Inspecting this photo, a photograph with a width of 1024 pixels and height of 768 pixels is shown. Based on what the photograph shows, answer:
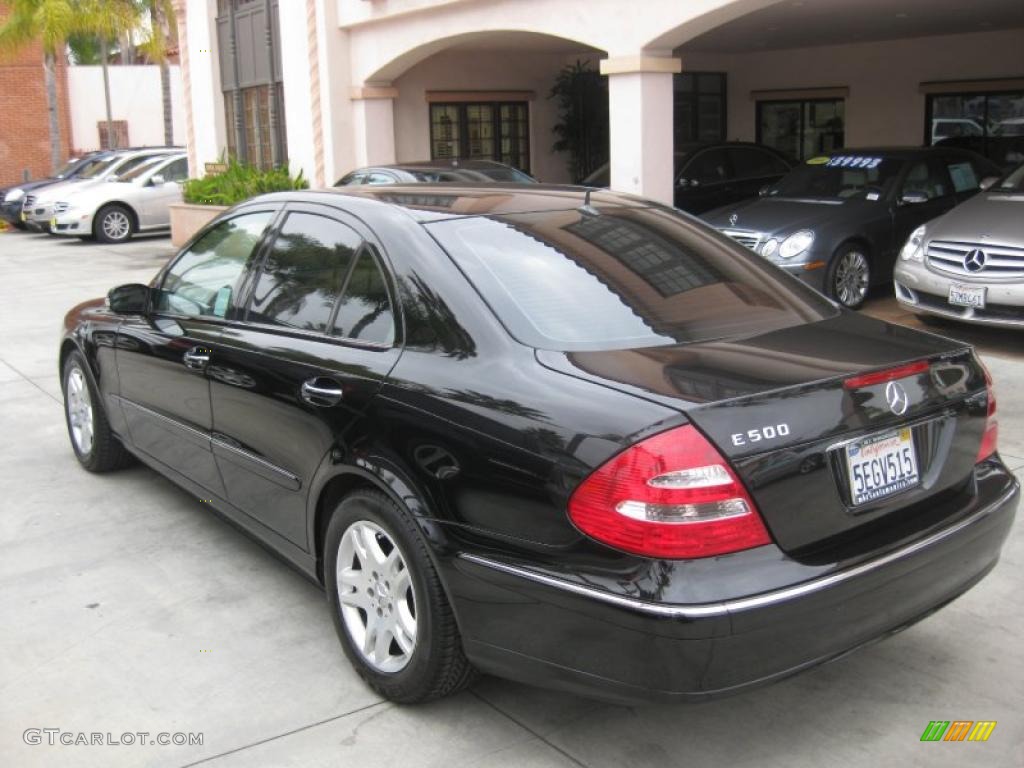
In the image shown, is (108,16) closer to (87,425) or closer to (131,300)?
(87,425)

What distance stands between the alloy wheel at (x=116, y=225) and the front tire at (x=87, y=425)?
15.4 meters

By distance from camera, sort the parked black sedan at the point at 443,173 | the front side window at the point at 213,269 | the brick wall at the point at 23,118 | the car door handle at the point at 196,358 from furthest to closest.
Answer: the brick wall at the point at 23,118, the parked black sedan at the point at 443,173, the front side window at the point at 213,269, the car door handle at the point at 196,358

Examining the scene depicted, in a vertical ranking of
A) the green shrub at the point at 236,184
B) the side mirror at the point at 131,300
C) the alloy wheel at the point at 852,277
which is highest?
the green shrub at the point at 236,184

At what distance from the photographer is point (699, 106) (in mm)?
19906

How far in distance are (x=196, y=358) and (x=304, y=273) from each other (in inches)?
26.9

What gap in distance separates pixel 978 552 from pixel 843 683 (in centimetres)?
64

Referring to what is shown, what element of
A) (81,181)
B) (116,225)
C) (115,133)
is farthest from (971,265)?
(115,133)

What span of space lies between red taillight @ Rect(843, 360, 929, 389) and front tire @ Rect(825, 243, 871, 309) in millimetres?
6761

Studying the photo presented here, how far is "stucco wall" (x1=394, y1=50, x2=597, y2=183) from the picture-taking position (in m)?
17.3

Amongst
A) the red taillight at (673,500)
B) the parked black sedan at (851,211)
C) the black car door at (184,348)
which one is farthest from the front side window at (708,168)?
the red taillight at (673,500)

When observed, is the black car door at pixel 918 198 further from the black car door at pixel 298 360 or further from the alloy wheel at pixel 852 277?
the black car door at pixel 298 360

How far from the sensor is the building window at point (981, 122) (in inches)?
636

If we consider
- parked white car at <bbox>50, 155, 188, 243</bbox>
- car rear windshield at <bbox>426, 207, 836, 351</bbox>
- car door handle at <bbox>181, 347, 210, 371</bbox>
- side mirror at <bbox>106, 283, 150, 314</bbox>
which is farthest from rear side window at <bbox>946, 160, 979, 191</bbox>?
parked white car at <bbox>50, 155, 188, 243</bbox>

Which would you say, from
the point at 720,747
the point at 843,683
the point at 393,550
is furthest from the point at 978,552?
the point at 393,550
